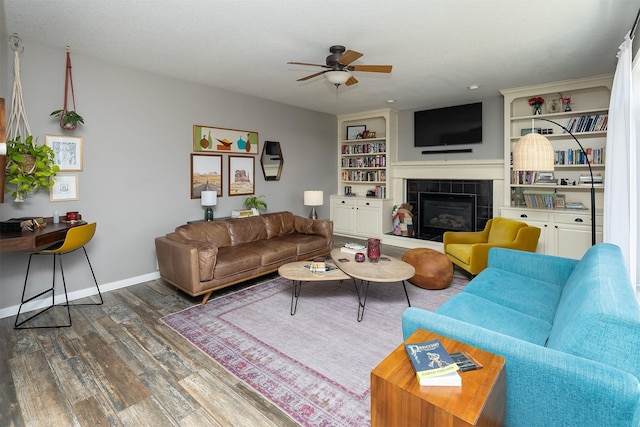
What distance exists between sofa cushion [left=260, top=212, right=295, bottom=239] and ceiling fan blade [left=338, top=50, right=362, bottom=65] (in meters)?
2.56

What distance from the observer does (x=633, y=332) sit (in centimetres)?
119

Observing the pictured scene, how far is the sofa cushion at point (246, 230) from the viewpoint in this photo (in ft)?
14.3

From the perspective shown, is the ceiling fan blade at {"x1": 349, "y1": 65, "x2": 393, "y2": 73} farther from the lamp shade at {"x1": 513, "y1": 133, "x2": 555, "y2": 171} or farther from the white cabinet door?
the white cabinet door

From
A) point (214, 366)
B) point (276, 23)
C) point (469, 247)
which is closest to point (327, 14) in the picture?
point (276, 23)

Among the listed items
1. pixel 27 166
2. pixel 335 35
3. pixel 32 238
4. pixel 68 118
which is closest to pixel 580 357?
pixel 335 35

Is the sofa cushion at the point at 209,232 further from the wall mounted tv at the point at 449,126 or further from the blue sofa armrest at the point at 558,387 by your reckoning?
the wall mounted tv at the point at 449,126

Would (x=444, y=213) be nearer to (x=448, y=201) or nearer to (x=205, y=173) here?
(x=448, y=201)

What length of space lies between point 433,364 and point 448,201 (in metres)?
5.06

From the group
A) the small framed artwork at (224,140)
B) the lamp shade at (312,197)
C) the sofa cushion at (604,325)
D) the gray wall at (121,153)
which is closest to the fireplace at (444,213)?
the lamp shade at (312,197)

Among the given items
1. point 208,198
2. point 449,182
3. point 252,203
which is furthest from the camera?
point 449,182

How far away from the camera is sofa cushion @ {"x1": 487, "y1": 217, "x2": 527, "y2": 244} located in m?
4.03

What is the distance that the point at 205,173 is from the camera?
15.0ft

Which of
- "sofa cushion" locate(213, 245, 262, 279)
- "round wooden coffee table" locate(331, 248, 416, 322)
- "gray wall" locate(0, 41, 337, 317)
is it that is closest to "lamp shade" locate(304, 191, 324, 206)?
"gray wall" locate(0, 41, 337, 317)

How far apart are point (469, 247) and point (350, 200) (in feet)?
9.60
